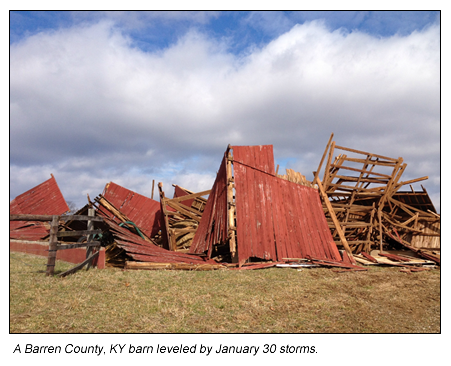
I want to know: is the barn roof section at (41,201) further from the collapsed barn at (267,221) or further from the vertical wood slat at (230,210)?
the vertical wood slat at (230,210)

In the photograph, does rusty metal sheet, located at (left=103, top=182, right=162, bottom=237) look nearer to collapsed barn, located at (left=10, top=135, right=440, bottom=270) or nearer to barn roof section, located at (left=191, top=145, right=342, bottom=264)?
collapsed barn, located at (left=10, top=135, right=440, bottom=270)

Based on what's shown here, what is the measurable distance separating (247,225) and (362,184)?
322 inches

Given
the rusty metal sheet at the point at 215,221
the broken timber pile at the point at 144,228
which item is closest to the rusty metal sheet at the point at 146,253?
the broken timber pile at the point at 144,228

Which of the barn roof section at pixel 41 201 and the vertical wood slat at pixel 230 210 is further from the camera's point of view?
the barn roof section at pixel 41 201

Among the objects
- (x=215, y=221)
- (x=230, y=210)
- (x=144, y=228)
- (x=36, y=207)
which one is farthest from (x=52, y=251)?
(x=36, y=207)

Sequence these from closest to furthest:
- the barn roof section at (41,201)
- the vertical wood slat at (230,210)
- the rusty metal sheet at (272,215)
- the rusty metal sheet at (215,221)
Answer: the vertical wood slat at (230,210) → the rusty metal sheet at (272,215) → the rusty metal sheet at (215,221) → the barn roof section at (41,201)

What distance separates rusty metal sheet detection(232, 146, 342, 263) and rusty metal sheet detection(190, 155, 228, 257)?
0.61 metres

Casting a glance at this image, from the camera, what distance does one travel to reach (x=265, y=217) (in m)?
11.6

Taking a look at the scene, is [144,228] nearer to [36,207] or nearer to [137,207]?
[137,207]

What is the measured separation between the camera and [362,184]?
629 inches

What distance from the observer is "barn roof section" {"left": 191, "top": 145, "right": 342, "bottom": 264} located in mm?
11000

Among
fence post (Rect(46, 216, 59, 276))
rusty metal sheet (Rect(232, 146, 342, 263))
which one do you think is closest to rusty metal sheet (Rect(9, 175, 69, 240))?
fence post (Rect(46, 216, 59, 276))

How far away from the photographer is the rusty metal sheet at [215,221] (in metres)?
11.2
